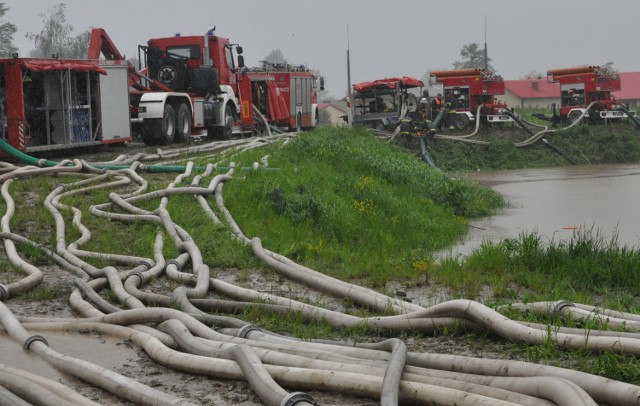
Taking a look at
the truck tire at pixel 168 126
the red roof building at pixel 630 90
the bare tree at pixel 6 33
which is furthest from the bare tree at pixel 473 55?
the truck tire at pixel 168 126

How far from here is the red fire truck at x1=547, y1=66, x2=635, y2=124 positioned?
3562 centimetres

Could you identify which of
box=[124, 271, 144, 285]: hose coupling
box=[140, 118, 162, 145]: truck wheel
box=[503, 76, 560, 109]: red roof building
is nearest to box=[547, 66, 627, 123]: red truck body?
box=[140, 118, 162, 145]: truck wheel

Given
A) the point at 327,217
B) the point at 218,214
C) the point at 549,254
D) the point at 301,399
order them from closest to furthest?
the point at 301,399 → the point at 549,254 → the point at 218,214 → the point at 327,217

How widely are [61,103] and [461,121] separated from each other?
61.7 ft

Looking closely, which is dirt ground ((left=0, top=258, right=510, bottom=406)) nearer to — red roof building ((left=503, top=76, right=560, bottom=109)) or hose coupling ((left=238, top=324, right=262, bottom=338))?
hose coupling ((left=238, top=324, right=262, bottom=338))

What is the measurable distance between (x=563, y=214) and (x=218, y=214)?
691cm

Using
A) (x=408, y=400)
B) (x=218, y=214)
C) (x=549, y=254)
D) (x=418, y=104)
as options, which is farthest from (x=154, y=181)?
(x=418, y=104)

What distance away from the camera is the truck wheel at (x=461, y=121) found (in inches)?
1329

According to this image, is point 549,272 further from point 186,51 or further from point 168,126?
point 186,51

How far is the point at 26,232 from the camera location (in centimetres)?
1002

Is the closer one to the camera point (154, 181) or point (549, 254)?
point (549, 254)

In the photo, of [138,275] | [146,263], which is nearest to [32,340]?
[138,275]

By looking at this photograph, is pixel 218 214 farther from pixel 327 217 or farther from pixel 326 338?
pixel 326 338

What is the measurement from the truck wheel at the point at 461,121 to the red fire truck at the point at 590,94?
14.8ft
